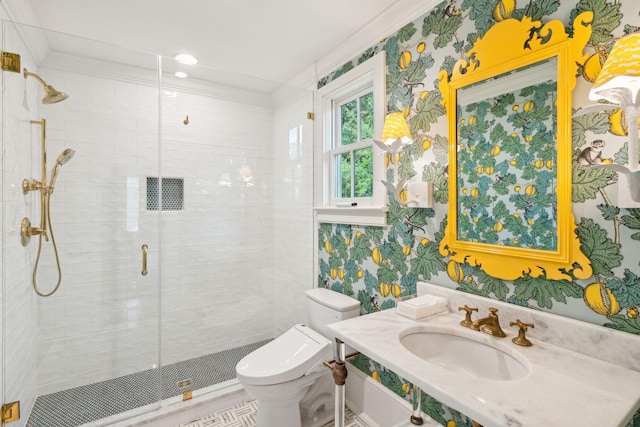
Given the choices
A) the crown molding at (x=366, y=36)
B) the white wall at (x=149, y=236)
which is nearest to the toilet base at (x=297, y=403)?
the white wall at (x=149, y=236)

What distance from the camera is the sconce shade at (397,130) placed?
1.59 meters

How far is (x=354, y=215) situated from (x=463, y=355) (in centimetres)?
106

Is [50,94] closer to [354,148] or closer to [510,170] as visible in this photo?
[354,148]

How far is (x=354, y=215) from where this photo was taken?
81.5 inches

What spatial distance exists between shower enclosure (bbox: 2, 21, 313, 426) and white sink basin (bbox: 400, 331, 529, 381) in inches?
52.5

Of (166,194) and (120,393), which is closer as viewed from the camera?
(120,393)

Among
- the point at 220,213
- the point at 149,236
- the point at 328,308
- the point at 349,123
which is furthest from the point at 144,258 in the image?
the point at 349,123

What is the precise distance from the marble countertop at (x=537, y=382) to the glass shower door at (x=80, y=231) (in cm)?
175

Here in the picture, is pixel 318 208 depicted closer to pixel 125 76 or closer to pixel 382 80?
pixel 382 80

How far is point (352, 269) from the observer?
6.95 feet

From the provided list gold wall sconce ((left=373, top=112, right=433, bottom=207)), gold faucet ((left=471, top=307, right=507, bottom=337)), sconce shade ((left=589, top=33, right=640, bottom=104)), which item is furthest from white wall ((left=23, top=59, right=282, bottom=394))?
sconce shade ((left=589, top=33, right=640, bottom=104))

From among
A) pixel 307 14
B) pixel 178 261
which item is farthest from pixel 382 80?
pixel 178 261

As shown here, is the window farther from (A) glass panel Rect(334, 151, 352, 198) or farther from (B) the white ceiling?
(B) the white ceiling

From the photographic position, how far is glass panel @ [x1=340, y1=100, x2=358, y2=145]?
88.0 inches
